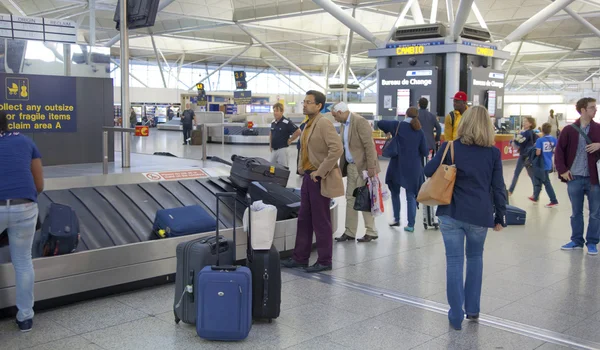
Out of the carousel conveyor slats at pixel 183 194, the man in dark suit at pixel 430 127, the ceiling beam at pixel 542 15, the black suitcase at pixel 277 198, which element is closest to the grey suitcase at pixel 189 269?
the carousel conveyor slats at pixel 183 194

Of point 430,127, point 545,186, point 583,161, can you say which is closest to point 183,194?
point 583,161

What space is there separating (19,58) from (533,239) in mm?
7197

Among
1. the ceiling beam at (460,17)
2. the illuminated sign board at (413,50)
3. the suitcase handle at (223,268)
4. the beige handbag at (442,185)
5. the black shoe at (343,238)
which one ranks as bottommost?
the black shoe at (343,238)

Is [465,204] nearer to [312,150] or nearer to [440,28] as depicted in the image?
[312,150]

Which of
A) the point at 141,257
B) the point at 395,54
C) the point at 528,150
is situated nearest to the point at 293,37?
the point at 395,54

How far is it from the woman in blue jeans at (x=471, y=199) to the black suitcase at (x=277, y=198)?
283 cm

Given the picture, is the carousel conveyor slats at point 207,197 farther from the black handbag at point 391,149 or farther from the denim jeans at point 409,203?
the denim jeans at point 409,203

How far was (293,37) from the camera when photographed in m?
47.1

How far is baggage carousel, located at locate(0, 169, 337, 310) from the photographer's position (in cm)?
515

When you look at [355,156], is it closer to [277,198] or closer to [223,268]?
[277,198]

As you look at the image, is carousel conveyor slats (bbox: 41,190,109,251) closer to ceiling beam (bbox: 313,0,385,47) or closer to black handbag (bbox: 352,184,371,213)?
black handbag (bbox: 352,184,371,213)

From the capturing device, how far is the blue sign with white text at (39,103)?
834 centimetres

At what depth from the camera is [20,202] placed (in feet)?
14.7

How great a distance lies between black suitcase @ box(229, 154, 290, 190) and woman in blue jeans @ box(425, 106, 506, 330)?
10.4 feet
